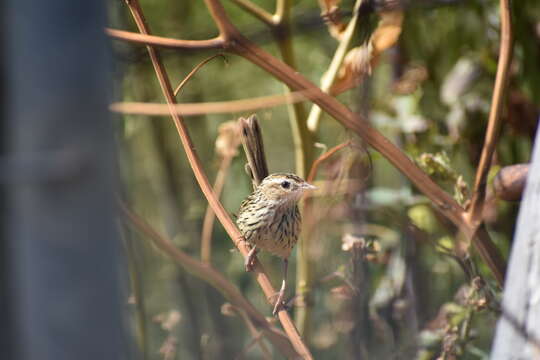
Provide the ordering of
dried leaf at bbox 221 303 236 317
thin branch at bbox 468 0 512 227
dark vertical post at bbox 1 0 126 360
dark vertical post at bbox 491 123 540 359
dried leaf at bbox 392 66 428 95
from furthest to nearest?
dried leaf at bbox 392 66 428 95
dried leaf at bbox 221 303 236 317
thin branch at bbox 468 0 512 227
dark vertical post at bbox 491 123 540 359
dark vertical post at bbox 1 0 126 360

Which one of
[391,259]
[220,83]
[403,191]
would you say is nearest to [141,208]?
[220,83]

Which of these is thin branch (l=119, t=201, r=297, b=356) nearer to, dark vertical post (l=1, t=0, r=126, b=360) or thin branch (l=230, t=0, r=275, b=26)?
thin branch (l=230, t=0, r=275, b=26)

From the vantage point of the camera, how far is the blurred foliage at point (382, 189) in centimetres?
136

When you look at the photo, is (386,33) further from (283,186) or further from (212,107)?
(212,107)

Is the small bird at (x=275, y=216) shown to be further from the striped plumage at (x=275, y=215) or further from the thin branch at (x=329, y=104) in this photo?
the thin branch at (x=329, y=104)

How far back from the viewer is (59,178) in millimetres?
500

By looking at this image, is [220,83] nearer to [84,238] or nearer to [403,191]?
[403,191]

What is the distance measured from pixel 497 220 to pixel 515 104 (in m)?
0.30

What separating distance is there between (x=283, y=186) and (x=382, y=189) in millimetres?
476

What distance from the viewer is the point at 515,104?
5.71 feet

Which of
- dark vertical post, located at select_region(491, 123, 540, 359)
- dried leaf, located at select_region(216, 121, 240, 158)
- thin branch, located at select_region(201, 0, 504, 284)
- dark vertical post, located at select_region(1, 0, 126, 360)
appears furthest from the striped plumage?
dark vertical post, located at select_region(1, 0, 126, 360)

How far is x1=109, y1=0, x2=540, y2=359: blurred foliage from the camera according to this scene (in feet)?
4.46

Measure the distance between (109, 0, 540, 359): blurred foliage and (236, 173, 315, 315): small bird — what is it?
0.28 feet

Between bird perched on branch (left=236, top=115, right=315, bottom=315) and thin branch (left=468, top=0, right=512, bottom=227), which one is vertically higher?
thin branch (left=468, top=0, right=512, bottom=227)
